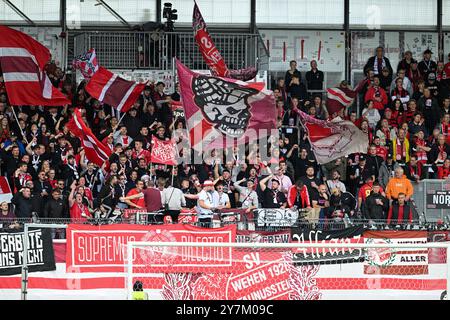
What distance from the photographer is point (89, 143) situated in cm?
2119

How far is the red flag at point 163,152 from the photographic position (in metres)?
21.0

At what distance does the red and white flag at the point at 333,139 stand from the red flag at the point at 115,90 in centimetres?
412

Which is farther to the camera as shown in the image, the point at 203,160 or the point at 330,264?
the point at 203,160

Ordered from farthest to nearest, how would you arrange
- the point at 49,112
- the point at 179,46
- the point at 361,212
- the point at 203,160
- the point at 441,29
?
the point at 441,29 < the point at 179,46 < the point at 49,112 < the point at 203,160 < the point at 361,212

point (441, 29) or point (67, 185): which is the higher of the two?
point (441, 29)

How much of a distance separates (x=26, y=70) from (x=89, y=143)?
3.08 metres

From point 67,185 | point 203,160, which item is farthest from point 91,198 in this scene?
point 203,160

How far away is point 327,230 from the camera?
17.0 m

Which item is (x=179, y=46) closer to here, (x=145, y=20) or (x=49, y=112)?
(x=145, y=20)

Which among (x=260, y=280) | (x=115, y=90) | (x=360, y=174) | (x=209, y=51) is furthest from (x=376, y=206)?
(x=115, y=90)

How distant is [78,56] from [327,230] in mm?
10237

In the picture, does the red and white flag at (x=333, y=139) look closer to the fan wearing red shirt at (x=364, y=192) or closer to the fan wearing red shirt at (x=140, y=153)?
the fan wearing red shirt at (x=364, y=192)

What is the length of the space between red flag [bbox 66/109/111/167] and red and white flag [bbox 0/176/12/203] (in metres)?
1.74
